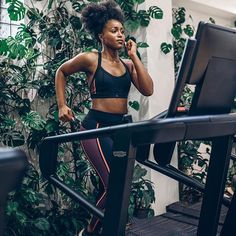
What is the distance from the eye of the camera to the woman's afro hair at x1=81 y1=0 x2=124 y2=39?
2484 mm

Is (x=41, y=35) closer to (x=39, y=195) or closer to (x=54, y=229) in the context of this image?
(x=39, y=195)

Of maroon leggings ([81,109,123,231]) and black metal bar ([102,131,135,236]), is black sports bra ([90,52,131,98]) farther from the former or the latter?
black metal bar ([102,131,135,236])

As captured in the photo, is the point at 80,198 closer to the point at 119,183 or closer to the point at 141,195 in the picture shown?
the point at 119,183

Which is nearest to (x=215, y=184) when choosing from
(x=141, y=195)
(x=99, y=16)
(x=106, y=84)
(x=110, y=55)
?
(x=106, y=84)

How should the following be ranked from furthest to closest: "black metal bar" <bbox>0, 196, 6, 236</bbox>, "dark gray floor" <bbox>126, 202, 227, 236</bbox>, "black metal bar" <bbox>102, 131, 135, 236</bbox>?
"dark gray floor" <bbox>126, 202, 227, 236</bbox> < "black metal bar" <bbox>102, 131, 135, 236</bbox> < "black metal bar" <bbox>0, 196, 6, 236</bbox>

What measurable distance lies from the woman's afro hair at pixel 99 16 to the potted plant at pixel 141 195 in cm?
128

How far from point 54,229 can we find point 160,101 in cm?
160

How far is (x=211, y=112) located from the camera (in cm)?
133

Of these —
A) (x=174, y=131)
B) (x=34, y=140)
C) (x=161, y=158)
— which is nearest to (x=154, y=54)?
(x=34, y=140)

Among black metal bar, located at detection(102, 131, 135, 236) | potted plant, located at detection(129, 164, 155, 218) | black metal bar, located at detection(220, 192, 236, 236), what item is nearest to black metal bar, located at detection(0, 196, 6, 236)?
black metal bar, located at detection(102, 131, 135, 236)

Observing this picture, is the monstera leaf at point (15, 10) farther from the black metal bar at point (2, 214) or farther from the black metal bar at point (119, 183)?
the black metal bar at point (2, 214)

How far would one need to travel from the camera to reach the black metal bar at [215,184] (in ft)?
4.60

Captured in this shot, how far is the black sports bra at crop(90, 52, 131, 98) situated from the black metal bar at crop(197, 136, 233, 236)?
3.55 ft

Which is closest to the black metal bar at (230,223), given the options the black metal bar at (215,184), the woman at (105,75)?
the black metal bar at (215,184)
